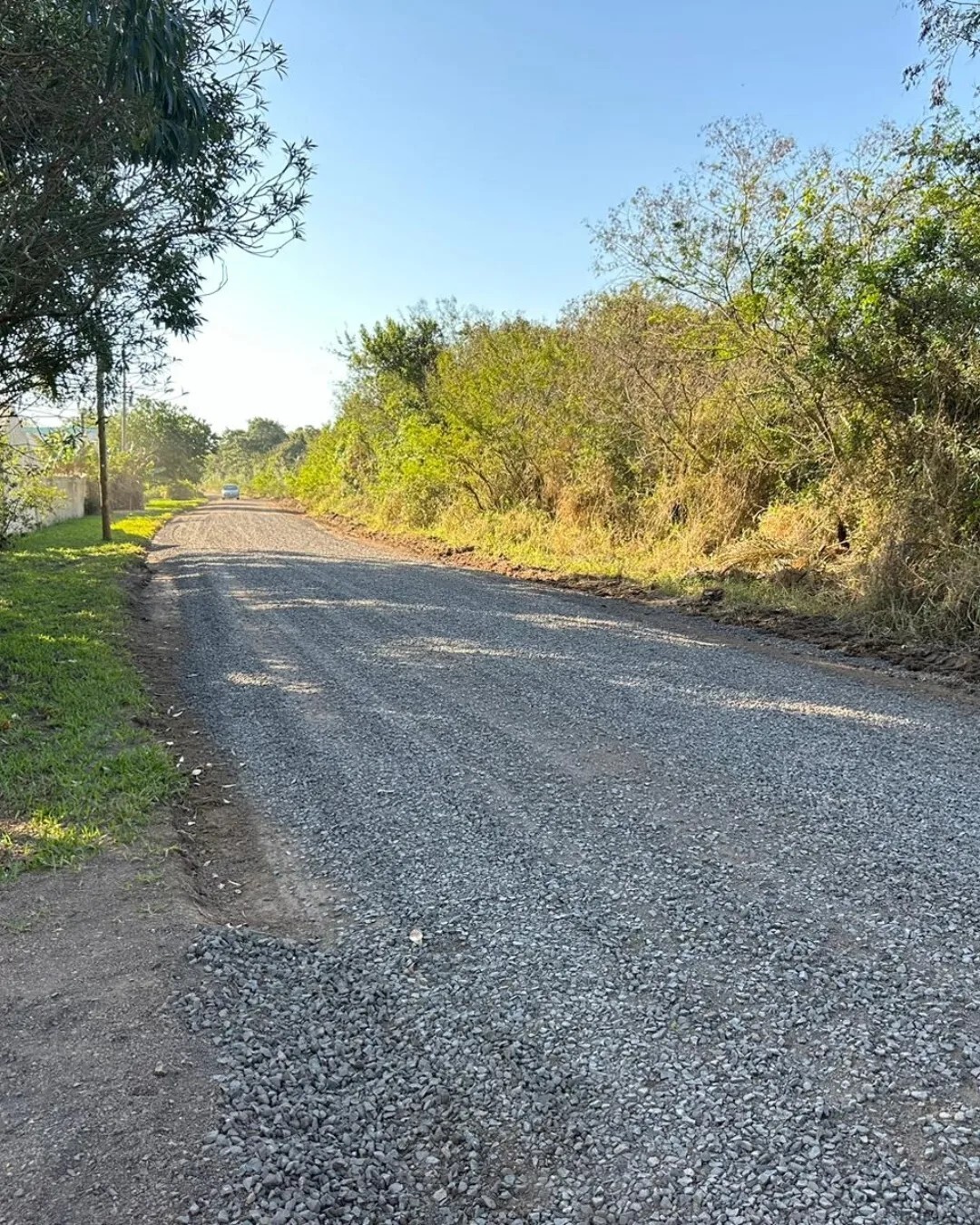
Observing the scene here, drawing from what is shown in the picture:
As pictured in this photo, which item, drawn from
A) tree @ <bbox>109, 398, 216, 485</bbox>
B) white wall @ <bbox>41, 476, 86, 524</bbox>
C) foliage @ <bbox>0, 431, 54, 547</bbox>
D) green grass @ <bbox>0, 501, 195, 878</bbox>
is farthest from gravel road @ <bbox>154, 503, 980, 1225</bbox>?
tree @ <bbox>109, 398, 216, 485</bbox>

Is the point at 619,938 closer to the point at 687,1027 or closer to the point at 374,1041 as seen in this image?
the point at 687,1027

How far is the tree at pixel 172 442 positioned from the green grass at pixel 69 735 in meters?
44.5

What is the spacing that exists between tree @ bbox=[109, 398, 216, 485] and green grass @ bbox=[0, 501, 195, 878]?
44510 millimetres

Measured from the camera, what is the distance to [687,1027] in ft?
7.95

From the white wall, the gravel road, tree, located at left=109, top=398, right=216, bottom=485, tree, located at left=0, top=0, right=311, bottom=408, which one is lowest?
the gravel road

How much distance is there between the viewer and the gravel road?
75.2 inches

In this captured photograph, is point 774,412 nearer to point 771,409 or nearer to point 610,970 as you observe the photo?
point 771,409

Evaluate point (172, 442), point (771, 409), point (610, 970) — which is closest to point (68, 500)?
point (771, 409)

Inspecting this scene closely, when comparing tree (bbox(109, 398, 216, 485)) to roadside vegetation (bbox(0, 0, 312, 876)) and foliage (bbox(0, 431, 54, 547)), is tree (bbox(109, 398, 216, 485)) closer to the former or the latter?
foliage (bbox(0, 431, 54, 547))

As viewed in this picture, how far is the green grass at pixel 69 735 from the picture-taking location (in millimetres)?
3730

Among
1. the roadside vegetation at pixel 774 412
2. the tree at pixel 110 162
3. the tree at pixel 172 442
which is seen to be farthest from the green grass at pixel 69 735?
the tree at pixel 172 442

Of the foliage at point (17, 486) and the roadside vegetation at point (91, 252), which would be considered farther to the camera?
the foliage at point (17, 486)

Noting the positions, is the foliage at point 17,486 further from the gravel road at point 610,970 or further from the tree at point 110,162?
the gravel road at point 610,970

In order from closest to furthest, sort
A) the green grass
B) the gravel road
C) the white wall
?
the gravel road, the green grass, the white wall
